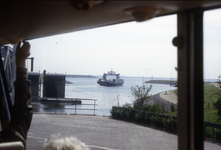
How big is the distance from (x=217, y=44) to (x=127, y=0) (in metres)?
0.42

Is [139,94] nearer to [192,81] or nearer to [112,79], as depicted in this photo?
[112,79]

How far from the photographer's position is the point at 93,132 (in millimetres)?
1799

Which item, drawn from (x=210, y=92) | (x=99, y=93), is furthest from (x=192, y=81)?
(x=99, y=93)

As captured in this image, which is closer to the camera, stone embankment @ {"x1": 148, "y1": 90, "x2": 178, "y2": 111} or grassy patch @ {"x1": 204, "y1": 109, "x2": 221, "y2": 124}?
grassy patch @ {"x1": 204, "y1": 109, "x2": 221, "y2": 124}

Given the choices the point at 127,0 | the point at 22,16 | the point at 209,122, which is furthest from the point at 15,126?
the point at 209,122

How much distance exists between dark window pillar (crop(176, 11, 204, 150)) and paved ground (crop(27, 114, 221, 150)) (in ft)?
2.19

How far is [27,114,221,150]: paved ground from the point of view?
4.83ft

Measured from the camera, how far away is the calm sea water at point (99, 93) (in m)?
1.24

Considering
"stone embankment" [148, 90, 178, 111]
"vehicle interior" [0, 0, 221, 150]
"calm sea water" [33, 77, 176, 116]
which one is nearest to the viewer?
"vehicle interior" [0, 0, 221, 150]

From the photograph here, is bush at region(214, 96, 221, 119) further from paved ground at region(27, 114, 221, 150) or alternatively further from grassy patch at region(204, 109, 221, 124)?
paved ground at region(27, 114, 221, 150)

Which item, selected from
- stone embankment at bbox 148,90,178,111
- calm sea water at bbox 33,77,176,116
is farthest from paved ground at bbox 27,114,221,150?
stone embankment at bbox 148,90,178,111

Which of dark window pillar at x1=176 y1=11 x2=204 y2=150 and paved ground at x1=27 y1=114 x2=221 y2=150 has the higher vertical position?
dark window pillar at x1=176 y1=11 x2=204 y2=150

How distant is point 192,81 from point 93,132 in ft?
4.32

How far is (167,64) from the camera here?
3.08 ft
